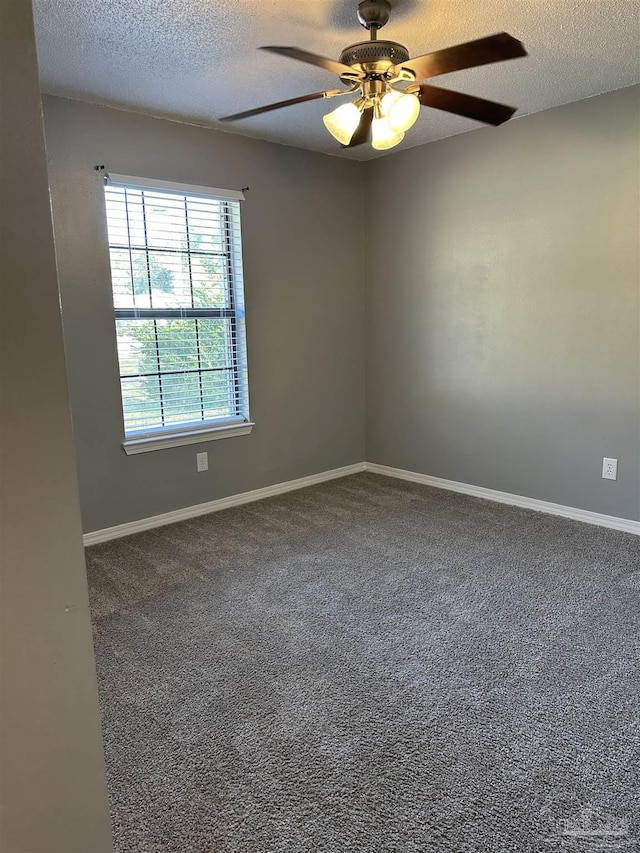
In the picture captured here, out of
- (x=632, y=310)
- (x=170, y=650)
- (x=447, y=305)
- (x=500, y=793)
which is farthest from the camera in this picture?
(x=447, y=305)

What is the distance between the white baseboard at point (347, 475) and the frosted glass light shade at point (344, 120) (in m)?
2.23

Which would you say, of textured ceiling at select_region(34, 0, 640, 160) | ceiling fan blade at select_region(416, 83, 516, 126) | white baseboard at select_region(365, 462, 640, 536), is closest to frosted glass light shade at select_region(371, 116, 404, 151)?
ceiling fan blade at select_region(416, 83, 516, 126)

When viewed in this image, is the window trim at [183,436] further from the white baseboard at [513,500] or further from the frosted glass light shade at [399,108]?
the frosted glass light shade at [399,108]

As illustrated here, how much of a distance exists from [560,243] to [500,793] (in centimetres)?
294

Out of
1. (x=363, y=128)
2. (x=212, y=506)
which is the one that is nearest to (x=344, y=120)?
(x=363, y=128)

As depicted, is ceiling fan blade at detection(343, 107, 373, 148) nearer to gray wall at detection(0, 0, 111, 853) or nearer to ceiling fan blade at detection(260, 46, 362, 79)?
ceiling fan blade at detection(260, 46, 362, 79)

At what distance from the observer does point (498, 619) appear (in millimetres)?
2299

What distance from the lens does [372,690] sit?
6.11 ft

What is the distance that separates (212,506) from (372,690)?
2.10 m

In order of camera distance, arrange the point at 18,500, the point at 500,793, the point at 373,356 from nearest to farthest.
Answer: the point at 18,500 → the point at 500,793 → the point at 373,356

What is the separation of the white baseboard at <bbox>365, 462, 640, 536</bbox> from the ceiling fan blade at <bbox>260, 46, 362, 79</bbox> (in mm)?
2739

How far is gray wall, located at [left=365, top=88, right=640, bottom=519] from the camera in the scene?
3082mm

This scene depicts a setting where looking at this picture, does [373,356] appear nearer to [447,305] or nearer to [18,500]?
[447,305]

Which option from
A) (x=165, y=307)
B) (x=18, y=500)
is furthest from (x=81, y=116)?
(x=18, y=500)
